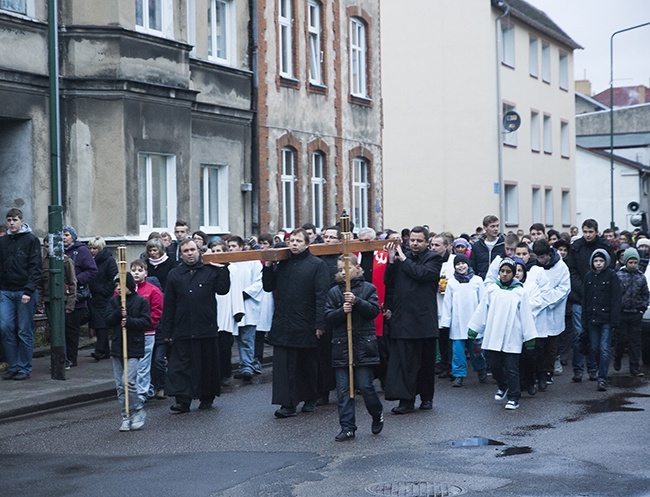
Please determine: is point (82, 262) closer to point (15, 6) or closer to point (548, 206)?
point (15, 6)

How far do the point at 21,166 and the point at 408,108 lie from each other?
81.1 ft

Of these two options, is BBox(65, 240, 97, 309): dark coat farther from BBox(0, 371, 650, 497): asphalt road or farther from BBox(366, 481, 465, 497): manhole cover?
BBox(366, 481, 465, 497): manhole cover

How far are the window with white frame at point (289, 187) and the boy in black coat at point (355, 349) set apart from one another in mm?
15057

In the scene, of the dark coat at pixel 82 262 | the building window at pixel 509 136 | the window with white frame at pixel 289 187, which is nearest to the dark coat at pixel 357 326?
the dark coat at pixel 82 262

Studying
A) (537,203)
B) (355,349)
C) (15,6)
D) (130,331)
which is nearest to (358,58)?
(15,6)

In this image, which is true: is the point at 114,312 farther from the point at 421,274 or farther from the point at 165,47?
the point at 165,47

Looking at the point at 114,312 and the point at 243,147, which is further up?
the point at 243,147

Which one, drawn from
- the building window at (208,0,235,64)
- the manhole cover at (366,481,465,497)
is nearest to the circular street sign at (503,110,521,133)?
the building window at (208,0,235,64)

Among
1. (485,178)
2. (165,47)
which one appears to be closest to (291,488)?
(165,47)

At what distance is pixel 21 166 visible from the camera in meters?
18.9

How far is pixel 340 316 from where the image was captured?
11.0 m

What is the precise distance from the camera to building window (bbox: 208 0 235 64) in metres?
23.5

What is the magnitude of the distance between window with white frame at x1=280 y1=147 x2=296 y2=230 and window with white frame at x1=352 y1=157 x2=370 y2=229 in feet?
9.42

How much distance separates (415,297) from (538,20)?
37.9 m
